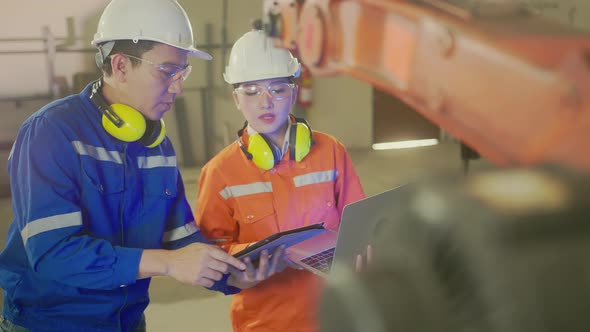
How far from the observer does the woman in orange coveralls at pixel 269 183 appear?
202 centimetres

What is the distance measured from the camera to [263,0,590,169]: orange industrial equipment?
1.26 feet

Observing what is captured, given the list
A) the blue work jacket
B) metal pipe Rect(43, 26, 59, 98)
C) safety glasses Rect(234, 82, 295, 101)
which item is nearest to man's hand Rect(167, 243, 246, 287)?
the blue work jacket

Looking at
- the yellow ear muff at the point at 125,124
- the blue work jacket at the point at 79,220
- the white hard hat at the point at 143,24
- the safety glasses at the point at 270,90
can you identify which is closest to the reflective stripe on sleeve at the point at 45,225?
the blue work jacket at the point at 79,220

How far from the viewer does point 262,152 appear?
2088mm

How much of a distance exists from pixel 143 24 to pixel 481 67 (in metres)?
1.51

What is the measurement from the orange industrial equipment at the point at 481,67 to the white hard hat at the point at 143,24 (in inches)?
Result: 50.0

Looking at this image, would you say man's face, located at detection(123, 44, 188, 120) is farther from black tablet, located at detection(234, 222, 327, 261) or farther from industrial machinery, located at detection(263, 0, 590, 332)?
industrial machinery, located at detection(263, 0, 590, 332)

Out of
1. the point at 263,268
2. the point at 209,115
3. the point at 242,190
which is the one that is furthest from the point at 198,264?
the point at 209,115

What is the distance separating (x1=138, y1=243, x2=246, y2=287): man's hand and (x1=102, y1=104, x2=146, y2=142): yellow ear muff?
368 millimetres

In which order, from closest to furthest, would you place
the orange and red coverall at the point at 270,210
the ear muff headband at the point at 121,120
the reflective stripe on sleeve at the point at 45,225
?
the reflective stripe on sleeve at the point at 45,225
the ear muff headband at the point at 121,120
the orange and red coverall at the point at 270,210

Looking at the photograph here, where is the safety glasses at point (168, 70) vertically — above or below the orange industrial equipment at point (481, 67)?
below

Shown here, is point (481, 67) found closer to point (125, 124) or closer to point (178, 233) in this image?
point (125, 124)

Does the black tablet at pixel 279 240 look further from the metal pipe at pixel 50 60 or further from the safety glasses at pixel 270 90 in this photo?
the metal pipe at pixel 50 60

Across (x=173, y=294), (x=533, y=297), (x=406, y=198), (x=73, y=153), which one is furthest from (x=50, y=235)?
(x=173, y=294)
